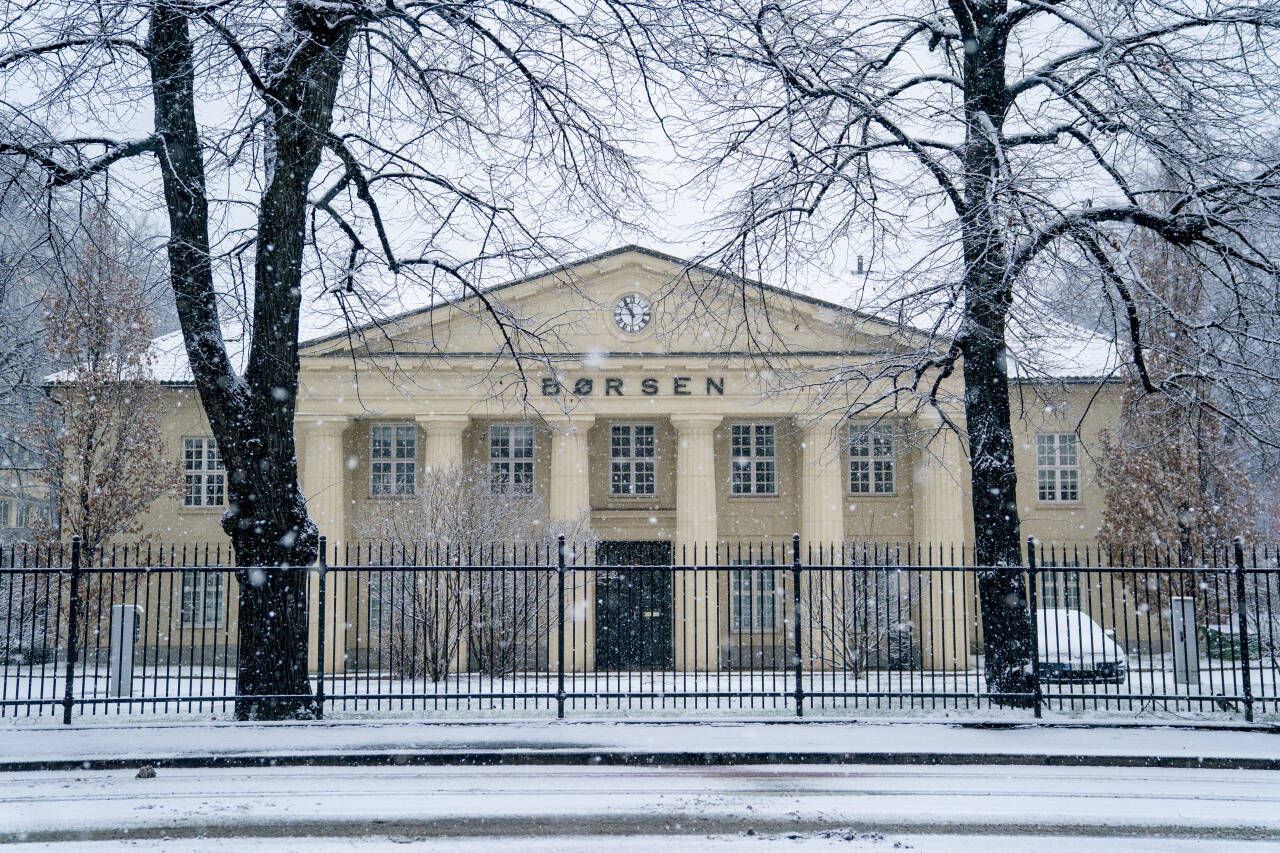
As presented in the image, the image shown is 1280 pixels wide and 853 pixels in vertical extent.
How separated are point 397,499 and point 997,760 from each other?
21.5m

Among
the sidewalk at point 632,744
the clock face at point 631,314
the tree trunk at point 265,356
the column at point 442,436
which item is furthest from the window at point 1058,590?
the column at point 442,436

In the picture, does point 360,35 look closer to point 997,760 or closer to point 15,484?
point 997,760

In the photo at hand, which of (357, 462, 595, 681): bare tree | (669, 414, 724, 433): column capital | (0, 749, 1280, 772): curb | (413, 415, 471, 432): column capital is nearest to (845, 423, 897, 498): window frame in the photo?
(669, 414, 724, 433): column capital

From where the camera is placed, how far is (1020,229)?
10.4m

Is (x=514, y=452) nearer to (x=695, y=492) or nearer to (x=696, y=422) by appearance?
(x=696, y=422)

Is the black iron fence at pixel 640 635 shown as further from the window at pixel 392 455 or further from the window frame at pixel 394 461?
the window at pixel 392 455

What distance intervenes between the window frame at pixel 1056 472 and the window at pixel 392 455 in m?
20.0

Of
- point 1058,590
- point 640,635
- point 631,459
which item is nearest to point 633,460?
point 631,459

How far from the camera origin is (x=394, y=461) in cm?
3133

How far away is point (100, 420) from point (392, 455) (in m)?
8.77

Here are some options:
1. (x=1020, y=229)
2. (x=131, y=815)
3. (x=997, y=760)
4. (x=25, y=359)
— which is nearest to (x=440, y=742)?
(x=131, y=815)

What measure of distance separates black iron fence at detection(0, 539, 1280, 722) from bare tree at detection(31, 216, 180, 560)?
1843 mm

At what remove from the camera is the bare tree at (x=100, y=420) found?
24516 mm

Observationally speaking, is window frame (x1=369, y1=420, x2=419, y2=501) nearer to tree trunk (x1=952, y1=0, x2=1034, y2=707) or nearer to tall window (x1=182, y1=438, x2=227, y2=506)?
tall window (x1=182, y1=438, x2=227, y2=506)
